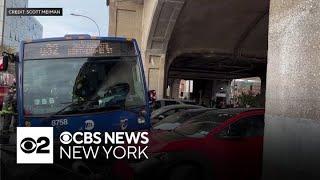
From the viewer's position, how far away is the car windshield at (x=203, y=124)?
9.43 m

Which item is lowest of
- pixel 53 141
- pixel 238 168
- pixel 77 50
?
pixel 238 168

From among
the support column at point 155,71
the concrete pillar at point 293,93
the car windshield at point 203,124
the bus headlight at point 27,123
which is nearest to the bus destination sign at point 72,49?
the bus headlight at point 27,123

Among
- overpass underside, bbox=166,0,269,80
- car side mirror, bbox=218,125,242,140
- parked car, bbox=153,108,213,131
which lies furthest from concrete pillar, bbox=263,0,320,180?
overpass underside, bbox=166,0,269,80

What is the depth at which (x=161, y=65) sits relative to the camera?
3167 cm

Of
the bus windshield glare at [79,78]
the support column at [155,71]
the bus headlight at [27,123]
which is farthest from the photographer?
the support column at [155,71]

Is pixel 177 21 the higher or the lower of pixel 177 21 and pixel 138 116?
the higher

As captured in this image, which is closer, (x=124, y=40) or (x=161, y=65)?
(x=124, y=40)

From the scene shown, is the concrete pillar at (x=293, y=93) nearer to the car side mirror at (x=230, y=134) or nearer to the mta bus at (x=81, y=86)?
the car side mirror at (x=230, y=134)

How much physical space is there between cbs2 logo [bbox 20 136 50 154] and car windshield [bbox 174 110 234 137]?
2960mm

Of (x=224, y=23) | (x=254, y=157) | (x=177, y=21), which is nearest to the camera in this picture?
(x=254, y=157)

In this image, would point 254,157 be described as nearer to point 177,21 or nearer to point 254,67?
→ point 177,21

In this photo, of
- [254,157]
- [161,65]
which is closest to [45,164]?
[254,157]

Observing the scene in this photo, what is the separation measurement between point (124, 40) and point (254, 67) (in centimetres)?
3618

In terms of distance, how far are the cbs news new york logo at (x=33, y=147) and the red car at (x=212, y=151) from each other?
58.4 inches
